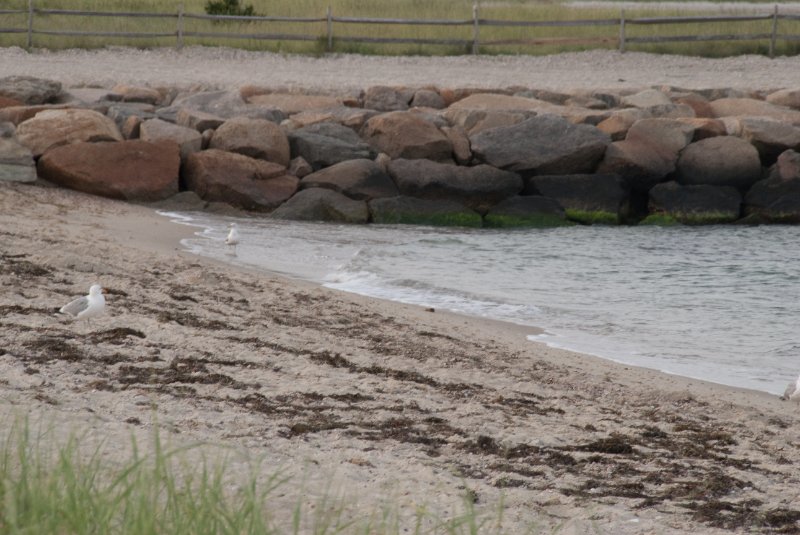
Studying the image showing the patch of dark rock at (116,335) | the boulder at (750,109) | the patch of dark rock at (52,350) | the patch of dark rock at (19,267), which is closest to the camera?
the patch of dark rock at (52,350)

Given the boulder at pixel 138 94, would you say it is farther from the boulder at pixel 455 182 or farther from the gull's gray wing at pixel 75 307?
the gull's gray wing at pixel 75 307

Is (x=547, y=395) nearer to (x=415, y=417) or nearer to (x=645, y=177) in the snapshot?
(x=415, y=417)

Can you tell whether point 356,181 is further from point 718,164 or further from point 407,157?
point 718,164

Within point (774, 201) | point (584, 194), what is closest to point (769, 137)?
point (774, 201)

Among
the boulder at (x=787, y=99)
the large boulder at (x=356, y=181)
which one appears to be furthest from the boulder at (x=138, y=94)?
the boulder at (x=787, y=99)

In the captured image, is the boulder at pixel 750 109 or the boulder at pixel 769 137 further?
the boulder at pixel 750 109

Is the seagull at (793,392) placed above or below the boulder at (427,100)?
below

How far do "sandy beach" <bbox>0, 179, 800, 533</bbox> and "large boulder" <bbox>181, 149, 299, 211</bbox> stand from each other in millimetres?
7717

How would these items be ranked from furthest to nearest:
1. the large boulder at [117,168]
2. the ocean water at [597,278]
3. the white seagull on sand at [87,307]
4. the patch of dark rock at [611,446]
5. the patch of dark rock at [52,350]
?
the large boulder at [117,168], the ocean water at [597,278], the white seagull on sand at [87,307], the patch of dark rock at [52,350], the patch of dark rock at [611,446]

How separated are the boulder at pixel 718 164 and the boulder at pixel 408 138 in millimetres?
4245

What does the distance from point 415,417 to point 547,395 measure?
1.38 meters

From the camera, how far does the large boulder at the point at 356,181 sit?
17953 mm

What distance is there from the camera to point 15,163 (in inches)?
637

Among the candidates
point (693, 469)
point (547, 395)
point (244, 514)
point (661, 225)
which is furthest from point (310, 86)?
point (244, 514)
